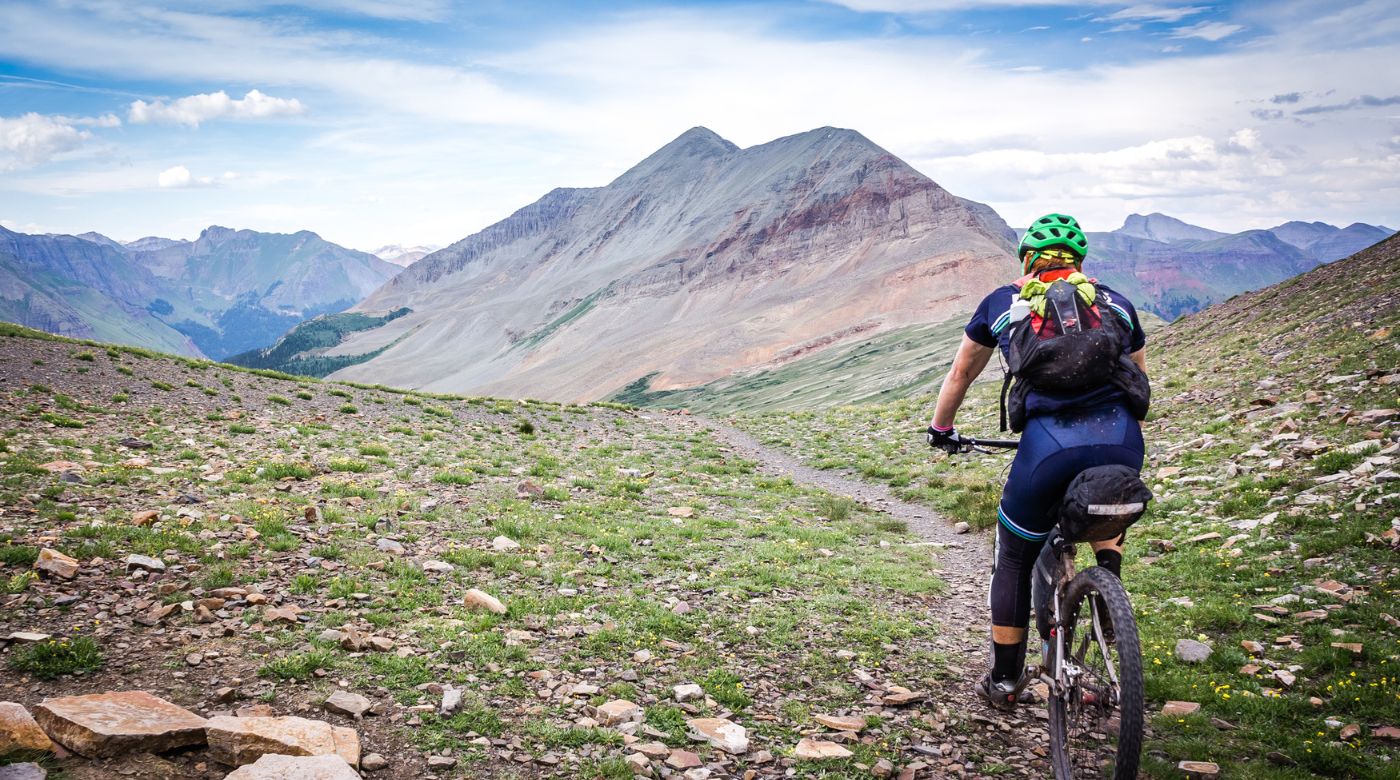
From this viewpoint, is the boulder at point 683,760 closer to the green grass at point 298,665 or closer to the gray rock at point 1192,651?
the green grass at point 298,665

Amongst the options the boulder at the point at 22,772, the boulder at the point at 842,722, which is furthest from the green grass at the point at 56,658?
the boulder at the point at 842,722

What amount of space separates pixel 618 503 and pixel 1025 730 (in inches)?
401

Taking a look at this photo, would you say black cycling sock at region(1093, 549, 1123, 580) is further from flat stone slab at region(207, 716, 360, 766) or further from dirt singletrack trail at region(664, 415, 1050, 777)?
flat stone slab at region(207, 716, 360, 766)

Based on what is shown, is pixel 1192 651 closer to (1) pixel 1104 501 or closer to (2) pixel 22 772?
(1) pixel 1104 501

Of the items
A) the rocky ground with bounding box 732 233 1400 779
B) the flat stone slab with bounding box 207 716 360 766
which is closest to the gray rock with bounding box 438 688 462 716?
the flat stone slab with bounding box 207 716 360 766

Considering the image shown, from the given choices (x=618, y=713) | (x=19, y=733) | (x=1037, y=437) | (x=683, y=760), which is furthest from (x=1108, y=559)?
(x=19, y=733)

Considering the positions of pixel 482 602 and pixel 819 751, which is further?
pixel 482 602

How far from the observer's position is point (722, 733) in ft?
20.8

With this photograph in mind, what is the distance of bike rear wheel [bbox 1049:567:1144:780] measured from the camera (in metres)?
4.55

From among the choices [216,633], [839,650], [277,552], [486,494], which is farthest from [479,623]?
[486,494]

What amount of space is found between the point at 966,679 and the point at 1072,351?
14.4 feet

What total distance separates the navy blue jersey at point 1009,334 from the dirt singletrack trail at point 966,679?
3.12 metres

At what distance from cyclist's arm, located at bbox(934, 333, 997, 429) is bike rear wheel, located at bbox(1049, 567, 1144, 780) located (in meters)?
1.72

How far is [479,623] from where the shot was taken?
8.15m
